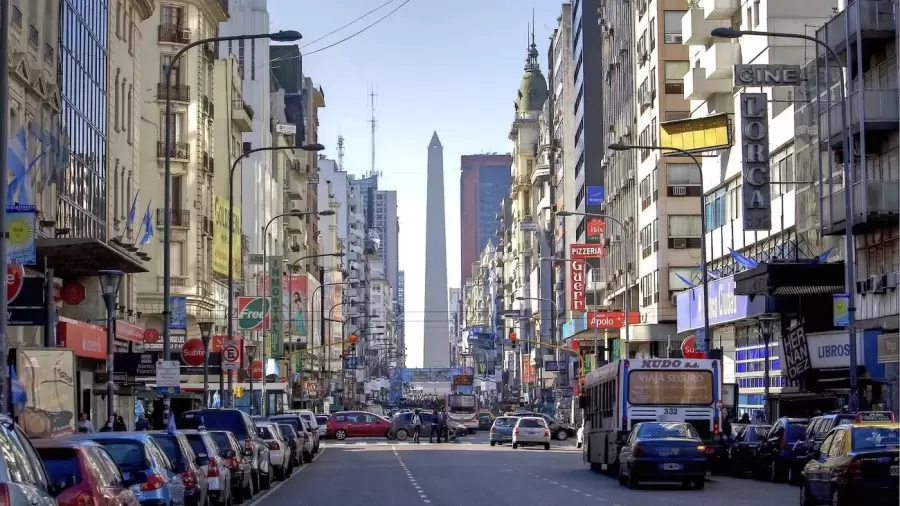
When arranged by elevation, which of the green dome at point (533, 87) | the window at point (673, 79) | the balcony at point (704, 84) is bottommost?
the balcony at point (704, 84)

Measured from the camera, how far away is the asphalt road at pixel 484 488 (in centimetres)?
2897

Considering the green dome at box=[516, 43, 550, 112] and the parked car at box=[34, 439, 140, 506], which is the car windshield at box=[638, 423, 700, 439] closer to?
the parked car at box=[34, 439, 140, 506]

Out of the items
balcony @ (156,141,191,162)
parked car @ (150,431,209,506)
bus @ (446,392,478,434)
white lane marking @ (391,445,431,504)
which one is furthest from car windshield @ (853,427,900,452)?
A: bus @ (446,392,478,434)

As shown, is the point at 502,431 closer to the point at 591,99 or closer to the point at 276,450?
the point at 276,450

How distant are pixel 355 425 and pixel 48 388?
5375 centimetres

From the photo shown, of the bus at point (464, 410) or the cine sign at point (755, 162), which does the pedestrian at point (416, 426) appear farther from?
the cine sign at point (755, 162)

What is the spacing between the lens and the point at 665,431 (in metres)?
33.9

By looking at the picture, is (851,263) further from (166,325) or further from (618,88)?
(618,88)

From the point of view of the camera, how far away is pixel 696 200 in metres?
75.4

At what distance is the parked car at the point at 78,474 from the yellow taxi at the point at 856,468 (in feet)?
36.1

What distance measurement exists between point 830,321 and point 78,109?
25.6 metres

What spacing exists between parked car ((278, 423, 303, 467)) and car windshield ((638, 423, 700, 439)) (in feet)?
51.5

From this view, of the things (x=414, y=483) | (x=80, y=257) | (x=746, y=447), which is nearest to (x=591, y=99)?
(x=746, y=447)

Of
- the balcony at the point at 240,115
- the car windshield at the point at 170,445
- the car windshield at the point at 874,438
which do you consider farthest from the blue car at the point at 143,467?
the balcony at the point at 240,115
